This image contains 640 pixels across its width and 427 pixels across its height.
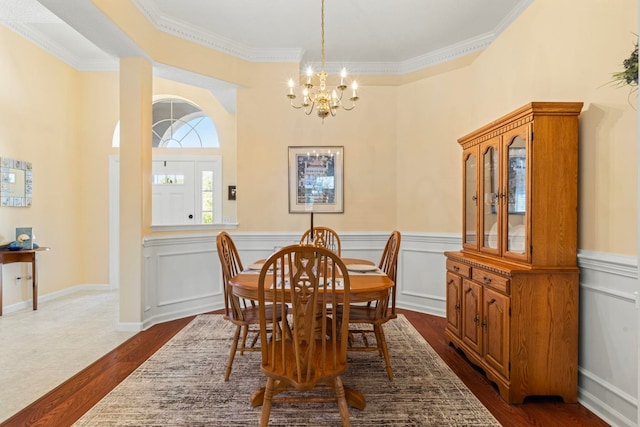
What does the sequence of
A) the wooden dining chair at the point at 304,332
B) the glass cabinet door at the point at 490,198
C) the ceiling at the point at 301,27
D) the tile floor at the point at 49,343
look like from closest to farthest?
the wooden dining chair at the point at 304,332
the tile floor at the point at 49,343
the glass cabinet door at the point at 490,198
the ceiling at the point at 301,27

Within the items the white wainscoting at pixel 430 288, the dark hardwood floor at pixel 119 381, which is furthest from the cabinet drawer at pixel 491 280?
the dark hardwood floor at pixel 119 381

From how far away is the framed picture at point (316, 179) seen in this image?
14.0ft

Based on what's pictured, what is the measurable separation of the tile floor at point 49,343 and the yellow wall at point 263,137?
62 cm

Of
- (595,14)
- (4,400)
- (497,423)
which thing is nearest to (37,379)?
(4,400)

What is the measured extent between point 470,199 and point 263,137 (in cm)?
259

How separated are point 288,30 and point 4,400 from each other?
4.00m

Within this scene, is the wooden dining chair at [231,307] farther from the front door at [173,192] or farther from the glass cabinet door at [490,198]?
the front door at [173,192]

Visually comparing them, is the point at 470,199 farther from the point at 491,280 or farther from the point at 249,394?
the point at 249,394

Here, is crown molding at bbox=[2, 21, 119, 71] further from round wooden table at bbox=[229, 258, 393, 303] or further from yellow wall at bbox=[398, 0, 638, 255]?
yellow wall at bbox=[398, 0, 638, 255]

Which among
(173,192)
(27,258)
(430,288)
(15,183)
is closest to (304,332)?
(430,288)

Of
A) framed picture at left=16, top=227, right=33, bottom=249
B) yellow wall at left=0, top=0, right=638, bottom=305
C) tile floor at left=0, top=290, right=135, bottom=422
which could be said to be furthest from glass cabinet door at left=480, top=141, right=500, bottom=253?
framed picture at left=16, top=227, right=33, bottom=249

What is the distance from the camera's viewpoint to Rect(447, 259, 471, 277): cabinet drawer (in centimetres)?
260

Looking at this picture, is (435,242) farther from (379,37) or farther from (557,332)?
(379,37)

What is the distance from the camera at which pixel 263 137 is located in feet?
13.9
